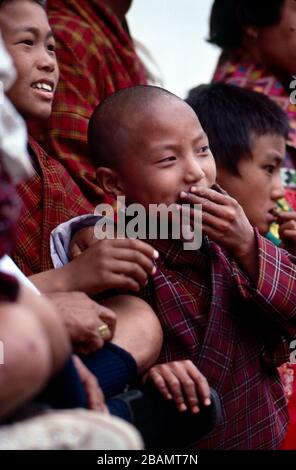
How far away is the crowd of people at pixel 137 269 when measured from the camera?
4.12 ft

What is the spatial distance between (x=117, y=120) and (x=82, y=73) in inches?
28.5

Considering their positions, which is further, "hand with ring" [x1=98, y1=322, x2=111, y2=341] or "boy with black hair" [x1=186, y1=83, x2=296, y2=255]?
"boy with black hair" [x1=186, y1=83, x2=296, y2=255]

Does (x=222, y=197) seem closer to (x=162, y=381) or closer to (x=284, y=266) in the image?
(x=284, y=266)

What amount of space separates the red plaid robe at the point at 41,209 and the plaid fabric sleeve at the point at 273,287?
47 cm

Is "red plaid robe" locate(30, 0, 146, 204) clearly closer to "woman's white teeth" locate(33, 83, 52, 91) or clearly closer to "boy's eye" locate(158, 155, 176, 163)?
"woman's white teeth" locate(33, 83, 52, 91)

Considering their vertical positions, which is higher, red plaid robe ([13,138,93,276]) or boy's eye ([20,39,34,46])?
boy's eye ([20,39,34,46])

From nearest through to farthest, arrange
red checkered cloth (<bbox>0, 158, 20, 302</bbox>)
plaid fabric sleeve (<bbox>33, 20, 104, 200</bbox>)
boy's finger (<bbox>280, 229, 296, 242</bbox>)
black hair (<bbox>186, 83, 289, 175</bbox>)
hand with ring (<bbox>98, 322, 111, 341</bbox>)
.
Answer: red checkered cloth (<bbox>0, 158, 20, 302</bbox>), hand with ring (<bbox>98, 322, 111, 341</bbox>), boy's finger (<bbox>280, 229, 296, 242</bbox>), plaid fabric sleeve (<bbox>33, 20, 104, 200</bbox>), black hair (<bbox>186, 83, 289, 175</bbox>)

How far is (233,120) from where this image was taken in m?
2.77

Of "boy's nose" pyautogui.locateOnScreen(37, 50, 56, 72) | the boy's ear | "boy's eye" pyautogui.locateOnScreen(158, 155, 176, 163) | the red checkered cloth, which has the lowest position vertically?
the boy's ear

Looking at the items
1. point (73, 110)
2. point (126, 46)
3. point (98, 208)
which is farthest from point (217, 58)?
point (98, 208)

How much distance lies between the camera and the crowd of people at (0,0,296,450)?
4.12 feet

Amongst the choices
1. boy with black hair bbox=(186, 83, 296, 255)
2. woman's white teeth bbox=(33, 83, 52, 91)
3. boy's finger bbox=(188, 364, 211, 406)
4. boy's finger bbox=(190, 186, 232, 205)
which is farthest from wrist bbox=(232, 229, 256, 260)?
woman's white teeth bbox=(33, 83, 52, 91)

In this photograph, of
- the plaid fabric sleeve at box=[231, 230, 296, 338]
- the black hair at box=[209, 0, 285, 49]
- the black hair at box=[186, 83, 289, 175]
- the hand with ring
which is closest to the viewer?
the hand with ring

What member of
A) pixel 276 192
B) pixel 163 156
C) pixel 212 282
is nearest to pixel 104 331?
pixel 212 282
